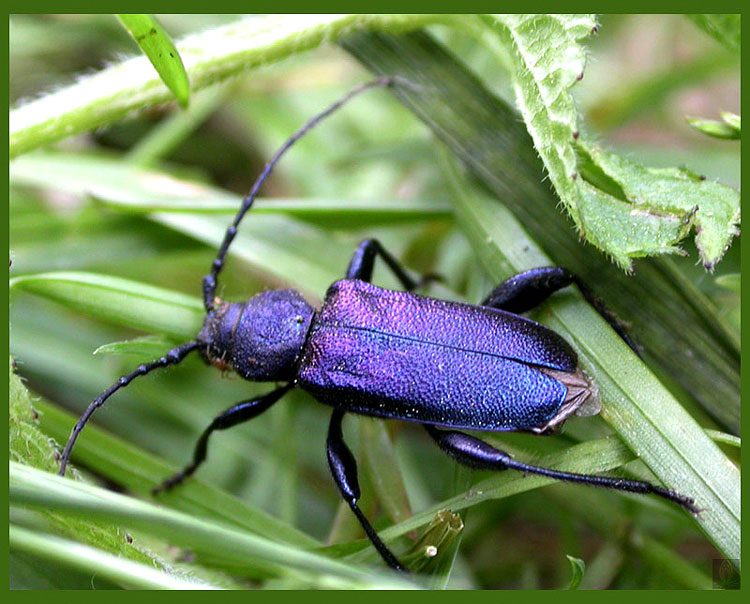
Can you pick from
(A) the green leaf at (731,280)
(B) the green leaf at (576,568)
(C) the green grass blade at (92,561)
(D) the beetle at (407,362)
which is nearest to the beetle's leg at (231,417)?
(D) the beetle at (407,362)

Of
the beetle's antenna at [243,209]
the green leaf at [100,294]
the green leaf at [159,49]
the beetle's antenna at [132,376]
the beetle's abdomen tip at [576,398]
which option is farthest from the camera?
the beetle's antenna at [243,209]

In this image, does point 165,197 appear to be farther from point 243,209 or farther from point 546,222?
point 546,222

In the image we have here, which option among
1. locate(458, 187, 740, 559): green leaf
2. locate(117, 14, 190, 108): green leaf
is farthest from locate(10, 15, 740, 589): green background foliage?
locate(117, 14, 190, 108): green leaf

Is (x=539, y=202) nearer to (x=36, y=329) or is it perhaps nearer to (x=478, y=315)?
(x=478, y=315)

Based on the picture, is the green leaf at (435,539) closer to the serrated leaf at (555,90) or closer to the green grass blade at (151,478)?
the green grass blade at (151,478)

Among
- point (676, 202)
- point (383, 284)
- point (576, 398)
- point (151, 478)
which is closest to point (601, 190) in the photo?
point (676, 202)

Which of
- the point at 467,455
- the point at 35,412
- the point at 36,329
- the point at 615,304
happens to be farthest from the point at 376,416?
the point at 36,329

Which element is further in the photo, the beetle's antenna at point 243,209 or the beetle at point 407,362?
the beetle's antenna at point 243,209
